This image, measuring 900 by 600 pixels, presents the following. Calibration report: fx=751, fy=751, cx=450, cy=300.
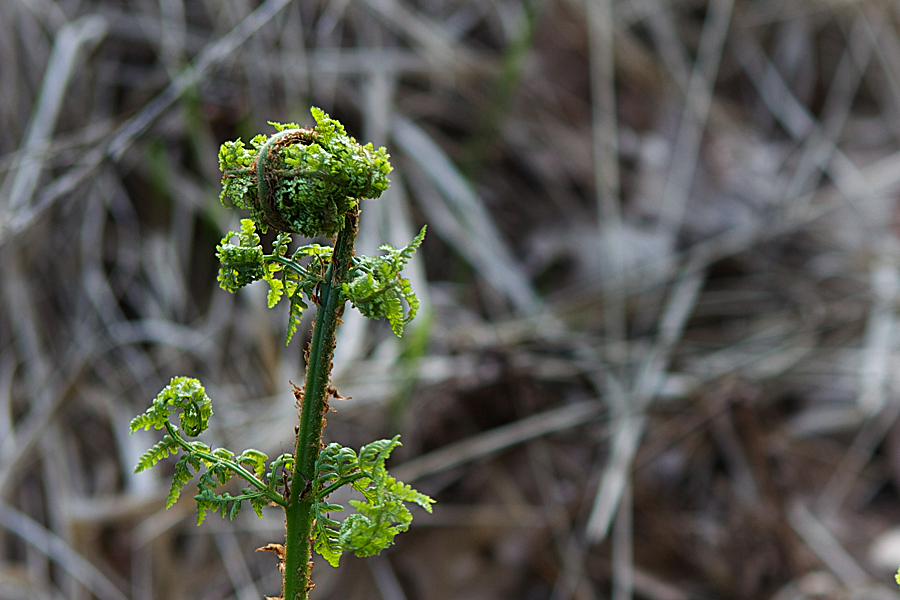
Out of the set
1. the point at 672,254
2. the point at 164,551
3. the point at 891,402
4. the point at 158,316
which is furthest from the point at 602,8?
the point at 164,551

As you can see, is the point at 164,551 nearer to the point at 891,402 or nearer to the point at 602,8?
the point at 891,402

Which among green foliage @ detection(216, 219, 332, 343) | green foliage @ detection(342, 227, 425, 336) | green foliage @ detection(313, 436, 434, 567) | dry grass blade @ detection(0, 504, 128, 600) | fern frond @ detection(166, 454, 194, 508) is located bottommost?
green foliage @ detection(313, 436, 434, 567)

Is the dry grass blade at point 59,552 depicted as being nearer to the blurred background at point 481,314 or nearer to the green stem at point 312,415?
the blurred background at point 481,314

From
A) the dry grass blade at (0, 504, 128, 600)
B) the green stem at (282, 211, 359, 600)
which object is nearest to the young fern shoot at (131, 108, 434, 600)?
the green stem at (282, 211, 359, 600)

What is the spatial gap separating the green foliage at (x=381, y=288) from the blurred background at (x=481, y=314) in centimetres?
157

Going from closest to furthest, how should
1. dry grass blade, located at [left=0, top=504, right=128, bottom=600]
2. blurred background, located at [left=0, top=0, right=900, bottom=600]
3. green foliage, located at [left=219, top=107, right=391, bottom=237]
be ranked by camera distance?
1. green foliage, located at [left=219, top=107, right=391, bottom=237]
2. dry grass blade, located at [left=0, top=504, right=128, bottom=600]
3. blurred background, located at [left=0, top=0, right=900, bottom=600]

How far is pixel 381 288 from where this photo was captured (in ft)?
1.92

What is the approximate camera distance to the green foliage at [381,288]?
1.89 ft

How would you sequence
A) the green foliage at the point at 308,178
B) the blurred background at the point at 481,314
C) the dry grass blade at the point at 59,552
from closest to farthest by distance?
the green foliage at the point at 308,178 → the dry grass blade at the point at 59,552 → the blurred background at the point at 481,314

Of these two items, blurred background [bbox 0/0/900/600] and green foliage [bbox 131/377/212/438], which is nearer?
green foliage [bbox 131/377/212/438]

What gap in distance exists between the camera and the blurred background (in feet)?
8.50

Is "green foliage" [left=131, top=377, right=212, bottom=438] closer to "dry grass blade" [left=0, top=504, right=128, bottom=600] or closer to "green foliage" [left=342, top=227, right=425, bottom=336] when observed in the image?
"green foliage" [left=342, top=227, right=425, bottom=336]

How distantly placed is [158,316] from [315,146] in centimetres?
269

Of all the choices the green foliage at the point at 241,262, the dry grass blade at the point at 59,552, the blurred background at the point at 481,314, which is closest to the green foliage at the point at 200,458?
the green foliage at the point at 241,262
